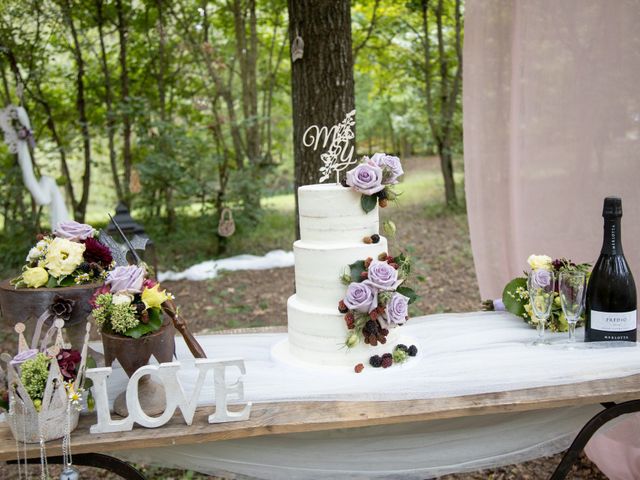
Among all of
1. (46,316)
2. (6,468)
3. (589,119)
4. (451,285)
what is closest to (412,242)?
(451,285)

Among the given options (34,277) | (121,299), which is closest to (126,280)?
(121,299)

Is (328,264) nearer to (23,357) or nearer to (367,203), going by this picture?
(367,203)

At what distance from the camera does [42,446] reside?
1.36m

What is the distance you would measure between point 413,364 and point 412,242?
5561 millimetres

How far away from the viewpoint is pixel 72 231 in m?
1.71

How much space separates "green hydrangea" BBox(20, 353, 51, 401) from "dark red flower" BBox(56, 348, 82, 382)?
1.4 inches

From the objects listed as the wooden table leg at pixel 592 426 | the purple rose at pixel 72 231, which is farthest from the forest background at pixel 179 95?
the wooden table leg at pixel 592 426

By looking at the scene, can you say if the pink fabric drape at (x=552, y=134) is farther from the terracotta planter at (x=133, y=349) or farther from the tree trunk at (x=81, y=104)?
the tree trunk at (x=81, y=104)

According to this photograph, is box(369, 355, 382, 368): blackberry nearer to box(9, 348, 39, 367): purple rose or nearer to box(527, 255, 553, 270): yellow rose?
box(527, 255, 553, 270): yellow rose

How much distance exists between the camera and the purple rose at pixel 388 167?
5.96 feet

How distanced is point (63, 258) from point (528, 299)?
1618 mm

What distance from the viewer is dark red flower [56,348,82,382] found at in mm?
1415

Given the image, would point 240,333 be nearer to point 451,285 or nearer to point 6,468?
point 6,468

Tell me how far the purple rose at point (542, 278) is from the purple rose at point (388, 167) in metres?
0.61
